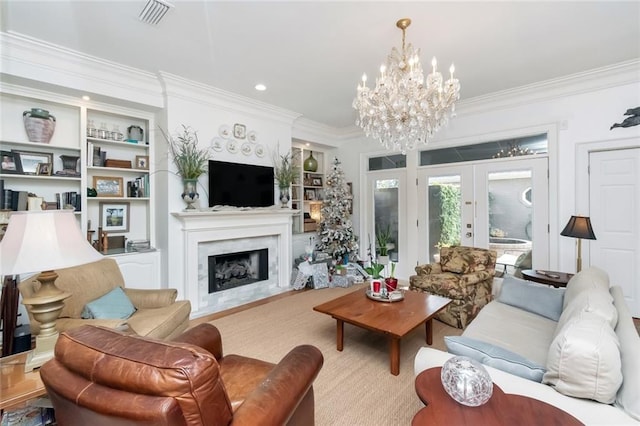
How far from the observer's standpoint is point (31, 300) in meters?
1.45

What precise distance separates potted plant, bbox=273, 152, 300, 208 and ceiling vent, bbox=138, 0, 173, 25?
2.52m

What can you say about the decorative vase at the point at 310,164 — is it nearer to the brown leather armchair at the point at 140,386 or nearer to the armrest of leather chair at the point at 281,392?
the armrest of leather chair at the point at 281,392

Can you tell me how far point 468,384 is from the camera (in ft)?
3.75

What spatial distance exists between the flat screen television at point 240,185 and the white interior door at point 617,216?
4.25 meters

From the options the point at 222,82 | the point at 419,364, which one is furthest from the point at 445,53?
the point at 419,364

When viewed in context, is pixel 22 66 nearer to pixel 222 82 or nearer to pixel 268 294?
pixel 222 82

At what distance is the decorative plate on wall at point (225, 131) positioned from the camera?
4086 mm

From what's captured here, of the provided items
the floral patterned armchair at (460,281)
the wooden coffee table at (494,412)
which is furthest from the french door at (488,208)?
the wooden coffee table at (494,412)

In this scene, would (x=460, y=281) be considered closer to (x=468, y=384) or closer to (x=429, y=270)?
(x=429, y=270)

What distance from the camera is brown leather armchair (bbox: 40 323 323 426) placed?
2.74 ft

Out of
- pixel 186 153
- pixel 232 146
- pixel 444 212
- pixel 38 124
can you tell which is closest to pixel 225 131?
pixel 232 146

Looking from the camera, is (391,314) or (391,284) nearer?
(391,314)

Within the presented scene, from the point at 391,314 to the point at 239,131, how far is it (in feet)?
10.7

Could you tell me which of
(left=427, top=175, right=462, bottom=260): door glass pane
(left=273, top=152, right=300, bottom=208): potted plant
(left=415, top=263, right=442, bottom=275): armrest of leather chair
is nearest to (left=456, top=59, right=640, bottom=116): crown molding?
(left=427, top=175, right=462, bottom=260): door glass pane
